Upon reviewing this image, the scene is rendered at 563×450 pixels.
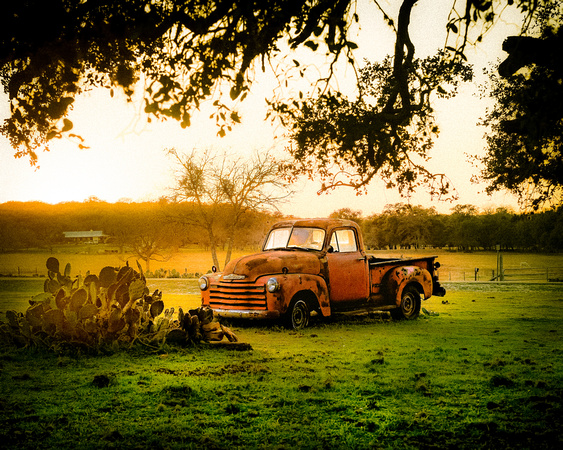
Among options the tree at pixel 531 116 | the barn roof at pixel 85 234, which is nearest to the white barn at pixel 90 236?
the barn roof at pixel 85 234

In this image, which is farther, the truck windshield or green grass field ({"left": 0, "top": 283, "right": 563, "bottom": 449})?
the truck windshield

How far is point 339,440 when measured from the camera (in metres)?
4.69

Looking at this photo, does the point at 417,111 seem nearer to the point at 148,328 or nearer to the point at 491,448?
the point at 148,328

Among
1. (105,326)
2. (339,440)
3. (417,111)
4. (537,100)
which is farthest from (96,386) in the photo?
(417,111)

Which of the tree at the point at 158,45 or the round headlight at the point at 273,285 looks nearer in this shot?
the tree at the point at 158,45

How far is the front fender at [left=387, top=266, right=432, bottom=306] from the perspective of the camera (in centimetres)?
1424

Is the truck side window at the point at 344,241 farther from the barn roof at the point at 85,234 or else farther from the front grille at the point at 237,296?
the barn roof at the point at 85,234

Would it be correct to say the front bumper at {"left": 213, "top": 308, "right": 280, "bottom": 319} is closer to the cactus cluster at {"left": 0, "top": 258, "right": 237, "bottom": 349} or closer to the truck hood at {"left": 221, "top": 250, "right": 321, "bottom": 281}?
the truck hood at {"left": 221, "top": 250, "right": 321, "bottom": 281}

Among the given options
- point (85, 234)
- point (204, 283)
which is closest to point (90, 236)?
point (85, 234)

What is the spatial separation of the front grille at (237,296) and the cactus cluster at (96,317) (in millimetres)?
2483

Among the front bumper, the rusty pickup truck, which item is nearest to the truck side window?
the rusty pickup truck

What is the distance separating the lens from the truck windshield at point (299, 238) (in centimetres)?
1331

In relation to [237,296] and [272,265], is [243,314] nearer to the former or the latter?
[237,296]

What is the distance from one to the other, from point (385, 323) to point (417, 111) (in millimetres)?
5440
